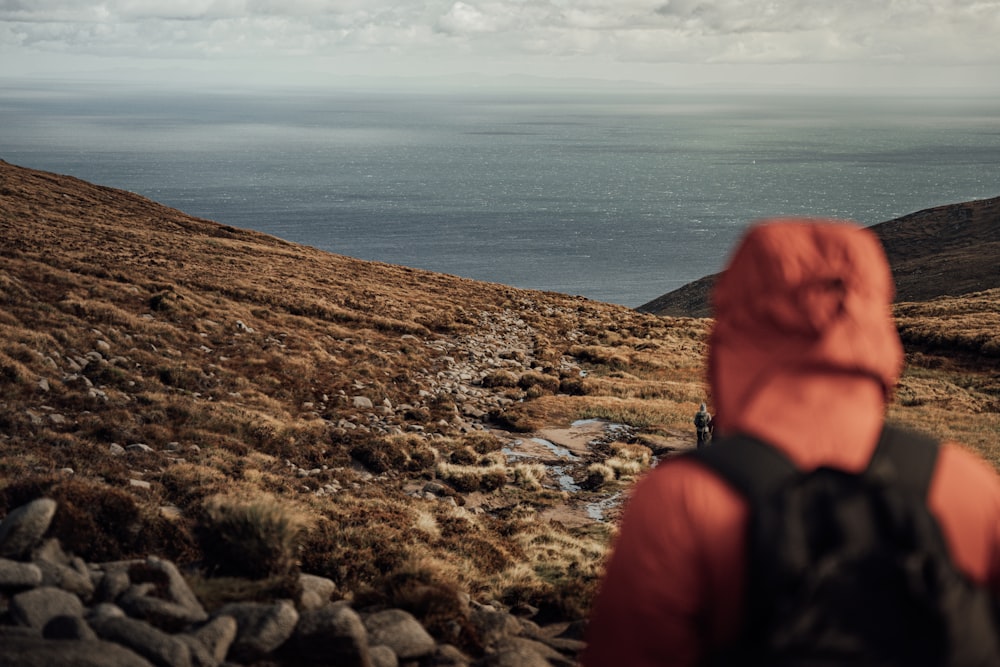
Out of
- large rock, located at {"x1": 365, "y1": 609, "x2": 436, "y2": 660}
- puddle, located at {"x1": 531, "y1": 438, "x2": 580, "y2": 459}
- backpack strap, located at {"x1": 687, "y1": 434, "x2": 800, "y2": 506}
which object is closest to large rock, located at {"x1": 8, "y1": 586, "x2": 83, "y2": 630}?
large rock, located at {"x1": 365, "y1": 609, "x2": 436, "y2": 660}

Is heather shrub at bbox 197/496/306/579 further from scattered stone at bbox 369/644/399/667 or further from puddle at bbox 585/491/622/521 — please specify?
puddle at bbox 585/491/622/521

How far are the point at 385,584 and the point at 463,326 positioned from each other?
3100 cm

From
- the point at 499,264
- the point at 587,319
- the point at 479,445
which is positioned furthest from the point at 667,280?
the point at 479,445

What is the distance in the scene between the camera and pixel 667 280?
156875 millimetres

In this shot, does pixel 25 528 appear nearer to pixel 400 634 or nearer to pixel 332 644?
pixel 332 644

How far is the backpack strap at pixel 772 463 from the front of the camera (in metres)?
1.69

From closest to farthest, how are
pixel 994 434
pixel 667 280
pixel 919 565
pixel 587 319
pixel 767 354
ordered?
pixel 919 565 < pixel 767 354 < pixel 994 434 < pixel 587 319 < pixel 667 280

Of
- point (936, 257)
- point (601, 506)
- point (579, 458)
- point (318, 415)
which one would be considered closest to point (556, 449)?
point (579, 458)

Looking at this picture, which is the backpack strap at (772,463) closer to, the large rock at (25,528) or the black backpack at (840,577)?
the black backpack at (840,577)

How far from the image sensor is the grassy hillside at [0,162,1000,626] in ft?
29.2

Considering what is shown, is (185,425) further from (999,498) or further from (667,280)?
(667,280)

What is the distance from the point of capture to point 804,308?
181cm

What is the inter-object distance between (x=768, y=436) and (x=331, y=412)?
63.3 feet

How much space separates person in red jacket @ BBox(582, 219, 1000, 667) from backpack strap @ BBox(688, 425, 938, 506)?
0.02 metres
